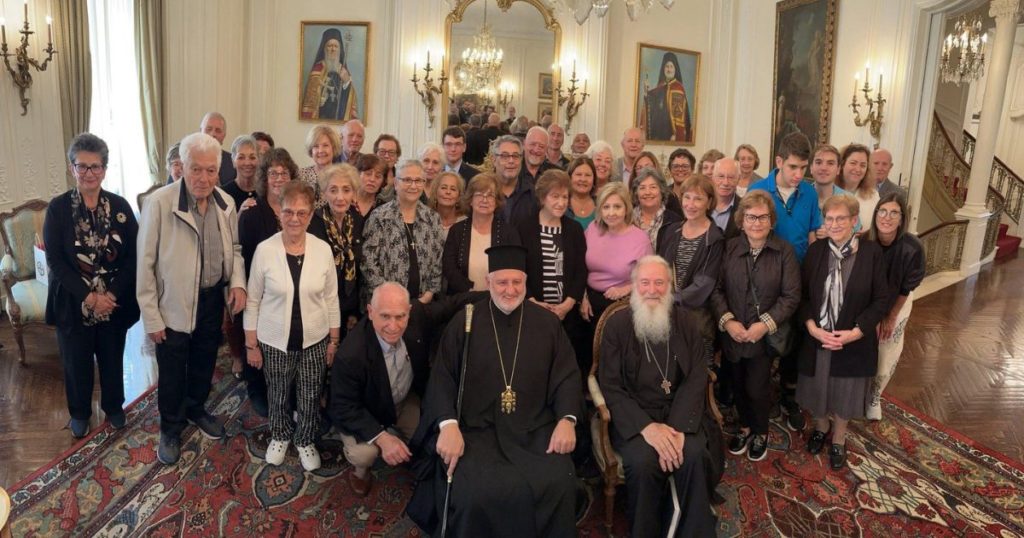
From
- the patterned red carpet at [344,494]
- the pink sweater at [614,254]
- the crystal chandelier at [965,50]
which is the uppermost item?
the crystal chandelier at [965,50]

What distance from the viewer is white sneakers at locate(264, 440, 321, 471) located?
394 cm

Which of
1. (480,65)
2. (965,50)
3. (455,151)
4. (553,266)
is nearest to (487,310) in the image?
(553,266)

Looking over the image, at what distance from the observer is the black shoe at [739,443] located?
429 centimetres

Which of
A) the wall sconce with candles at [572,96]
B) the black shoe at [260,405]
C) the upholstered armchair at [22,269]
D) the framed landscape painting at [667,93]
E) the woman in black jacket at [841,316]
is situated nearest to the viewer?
the woman in black jacket at [841,316]

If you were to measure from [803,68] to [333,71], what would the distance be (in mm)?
7134

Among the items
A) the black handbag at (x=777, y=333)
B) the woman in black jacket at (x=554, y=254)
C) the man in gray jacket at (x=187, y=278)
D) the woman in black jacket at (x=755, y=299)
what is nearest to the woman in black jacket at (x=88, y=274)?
the man in gray jacket at (x=187, y=278)

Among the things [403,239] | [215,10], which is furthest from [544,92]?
[403,239]

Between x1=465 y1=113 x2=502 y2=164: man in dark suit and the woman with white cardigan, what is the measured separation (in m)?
5.28

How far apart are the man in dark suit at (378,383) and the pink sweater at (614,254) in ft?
4.52

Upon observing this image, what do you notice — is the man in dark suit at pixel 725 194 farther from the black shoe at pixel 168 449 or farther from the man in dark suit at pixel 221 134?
the man in dark suit at pixel 221 134

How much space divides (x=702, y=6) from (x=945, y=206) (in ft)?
20.3

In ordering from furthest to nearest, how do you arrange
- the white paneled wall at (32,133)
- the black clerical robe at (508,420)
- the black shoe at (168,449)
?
the white paneled wall at (32,133), the black shoe at (168,449), the black clerical robe at (508,420)

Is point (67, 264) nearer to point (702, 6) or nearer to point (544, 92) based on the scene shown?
point (544, 92)

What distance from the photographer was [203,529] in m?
3.37
